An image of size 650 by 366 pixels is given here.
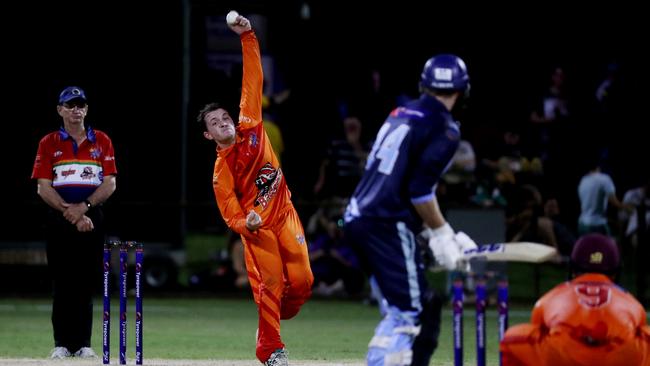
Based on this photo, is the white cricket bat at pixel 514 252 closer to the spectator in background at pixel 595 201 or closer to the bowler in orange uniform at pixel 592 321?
the bowler in orange uniform at pixel 592 321

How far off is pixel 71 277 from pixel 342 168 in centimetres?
973

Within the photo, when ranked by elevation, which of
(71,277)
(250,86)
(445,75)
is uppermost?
(445,75)

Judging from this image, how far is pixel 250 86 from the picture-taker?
10.4 m

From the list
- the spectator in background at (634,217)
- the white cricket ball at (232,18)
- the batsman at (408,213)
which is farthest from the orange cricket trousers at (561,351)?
the spectator in background at (634,217)

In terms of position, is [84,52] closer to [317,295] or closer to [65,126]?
[317,295]

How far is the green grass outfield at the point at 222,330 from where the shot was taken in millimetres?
12297

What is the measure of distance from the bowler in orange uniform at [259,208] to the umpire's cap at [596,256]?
8.75 feet

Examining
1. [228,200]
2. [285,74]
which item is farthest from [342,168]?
[228,200]

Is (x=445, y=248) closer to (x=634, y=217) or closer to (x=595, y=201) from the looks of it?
(x=595, y=201)

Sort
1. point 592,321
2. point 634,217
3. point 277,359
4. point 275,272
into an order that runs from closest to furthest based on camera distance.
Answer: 1. point 592,321
2. point 277,359
3. point 275,272
4. point 634,217

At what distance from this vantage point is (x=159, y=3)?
2031 centimetres

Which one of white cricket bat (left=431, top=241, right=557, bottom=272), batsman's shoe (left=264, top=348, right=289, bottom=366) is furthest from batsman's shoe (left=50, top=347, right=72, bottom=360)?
white cricket bat (left=431, top=241, right=557, bottom=272)

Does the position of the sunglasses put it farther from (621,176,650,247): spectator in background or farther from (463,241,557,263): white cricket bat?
(621,176,650,247): spectator in background

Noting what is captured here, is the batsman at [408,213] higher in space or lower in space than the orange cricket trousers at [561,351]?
higher
